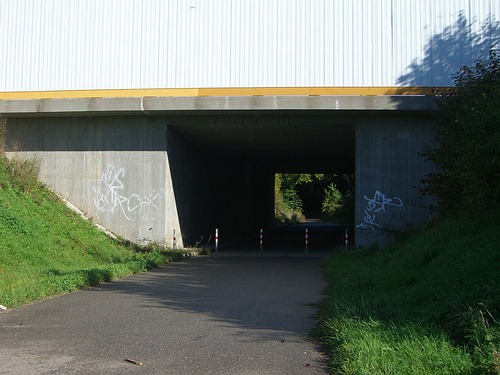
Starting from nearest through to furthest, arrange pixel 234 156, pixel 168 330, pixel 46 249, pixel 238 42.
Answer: pixel 168 330
pixel 46 249
pixel 238 42
pixel 234 156

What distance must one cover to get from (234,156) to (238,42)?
9.63 meters

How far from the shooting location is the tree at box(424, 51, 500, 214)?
29.5ft

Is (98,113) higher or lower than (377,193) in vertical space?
higher

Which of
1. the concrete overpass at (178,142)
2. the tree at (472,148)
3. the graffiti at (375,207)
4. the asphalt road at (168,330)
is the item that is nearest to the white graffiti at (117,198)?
the concrete overpass at (178,142)

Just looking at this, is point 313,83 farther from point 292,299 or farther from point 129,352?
point 129,352

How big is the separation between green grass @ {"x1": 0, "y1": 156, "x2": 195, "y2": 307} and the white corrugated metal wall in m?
4.04

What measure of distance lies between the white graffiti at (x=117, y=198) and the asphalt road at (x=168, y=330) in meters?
6.96

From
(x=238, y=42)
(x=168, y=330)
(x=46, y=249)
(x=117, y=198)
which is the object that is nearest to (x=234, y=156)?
(x=117, y=198)

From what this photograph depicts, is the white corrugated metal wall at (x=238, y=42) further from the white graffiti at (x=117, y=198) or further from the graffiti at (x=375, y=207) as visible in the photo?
the graffiti at (x=375, y=207)

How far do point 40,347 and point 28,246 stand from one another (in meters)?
7.48

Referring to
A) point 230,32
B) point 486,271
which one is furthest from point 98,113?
point 486,271

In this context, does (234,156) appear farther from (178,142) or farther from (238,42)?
(238,42)

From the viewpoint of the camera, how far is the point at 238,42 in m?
18.9

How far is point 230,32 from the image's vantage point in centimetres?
1894
